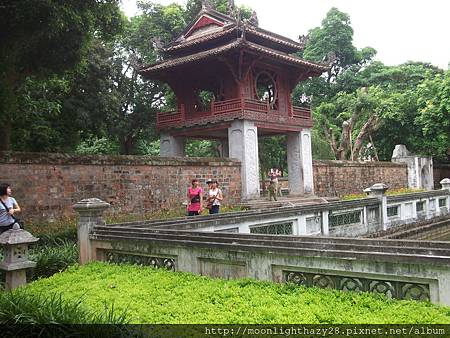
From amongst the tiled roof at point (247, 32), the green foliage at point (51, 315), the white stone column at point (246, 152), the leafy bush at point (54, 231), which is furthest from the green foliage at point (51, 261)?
the tiled roof at point (247, 32)

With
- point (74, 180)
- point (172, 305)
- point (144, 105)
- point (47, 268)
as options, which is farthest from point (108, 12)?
point (144, 105)

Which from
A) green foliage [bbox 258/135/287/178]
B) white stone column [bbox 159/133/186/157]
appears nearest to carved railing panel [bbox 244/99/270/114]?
white stone column [bbox 159/133/186/157]

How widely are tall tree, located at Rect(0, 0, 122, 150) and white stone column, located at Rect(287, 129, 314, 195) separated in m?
11.7

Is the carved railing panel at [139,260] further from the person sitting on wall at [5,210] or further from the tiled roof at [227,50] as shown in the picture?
the tiled roof at [227,50]

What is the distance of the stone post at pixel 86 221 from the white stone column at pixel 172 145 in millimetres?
13987

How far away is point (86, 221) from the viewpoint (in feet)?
23.1

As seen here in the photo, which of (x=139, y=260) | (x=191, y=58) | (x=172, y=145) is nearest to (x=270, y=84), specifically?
(x=191, y=58)

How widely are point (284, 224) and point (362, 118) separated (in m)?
21.9

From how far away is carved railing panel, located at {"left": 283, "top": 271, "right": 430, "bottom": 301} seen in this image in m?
3.76

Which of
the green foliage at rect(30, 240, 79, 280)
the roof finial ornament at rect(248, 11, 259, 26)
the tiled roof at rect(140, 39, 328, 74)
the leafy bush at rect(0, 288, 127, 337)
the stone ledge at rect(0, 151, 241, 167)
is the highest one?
the roof finial ornament at rect(248, 11, 259, 26)

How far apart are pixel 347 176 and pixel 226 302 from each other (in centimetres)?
1969

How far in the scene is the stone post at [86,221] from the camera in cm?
694

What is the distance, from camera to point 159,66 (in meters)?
19.8

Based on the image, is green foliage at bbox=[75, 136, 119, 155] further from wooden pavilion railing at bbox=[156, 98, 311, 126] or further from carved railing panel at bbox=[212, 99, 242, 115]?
carved railing panel at bbox=[212, 99, 242, 115]
